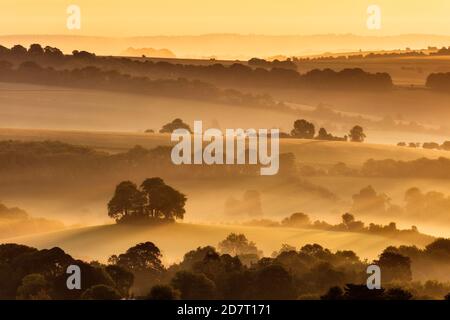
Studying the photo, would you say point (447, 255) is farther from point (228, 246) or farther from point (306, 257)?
point (228, 246)

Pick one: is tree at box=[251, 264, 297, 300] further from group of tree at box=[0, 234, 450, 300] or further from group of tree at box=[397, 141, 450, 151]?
group of tree at box=[397, 141, 450, 151]

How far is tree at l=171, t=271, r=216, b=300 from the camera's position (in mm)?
47094

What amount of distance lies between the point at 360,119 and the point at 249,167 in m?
77.2

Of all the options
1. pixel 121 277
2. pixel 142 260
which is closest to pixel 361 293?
pixel 121 277

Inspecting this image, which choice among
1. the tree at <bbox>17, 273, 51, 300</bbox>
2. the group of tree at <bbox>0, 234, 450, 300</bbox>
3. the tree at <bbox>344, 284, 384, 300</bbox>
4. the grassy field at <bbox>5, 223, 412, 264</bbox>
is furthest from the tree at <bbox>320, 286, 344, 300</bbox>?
the grassy field at <bbox>5, 223, 412, 264</bbox>

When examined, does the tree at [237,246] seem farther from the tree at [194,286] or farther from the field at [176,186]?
the tree at [194,286]

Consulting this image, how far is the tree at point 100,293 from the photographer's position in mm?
44500

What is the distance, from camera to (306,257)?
5919 cm

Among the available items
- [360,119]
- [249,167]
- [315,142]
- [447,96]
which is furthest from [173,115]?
[249,167]

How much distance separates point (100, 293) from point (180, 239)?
90.9 feet

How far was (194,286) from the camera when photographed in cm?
4778

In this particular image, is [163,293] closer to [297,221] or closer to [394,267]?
[394,267]
